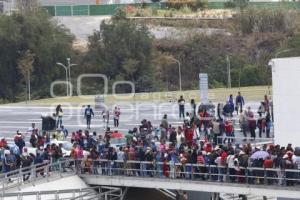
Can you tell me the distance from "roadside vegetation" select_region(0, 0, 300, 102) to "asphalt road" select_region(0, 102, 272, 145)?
758 inches

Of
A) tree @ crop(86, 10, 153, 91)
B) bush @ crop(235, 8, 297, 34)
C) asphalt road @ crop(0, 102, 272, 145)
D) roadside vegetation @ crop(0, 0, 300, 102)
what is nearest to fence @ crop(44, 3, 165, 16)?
roadside vegetation @ crop(0, 0, 300, 102)

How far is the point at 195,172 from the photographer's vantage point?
27406mm

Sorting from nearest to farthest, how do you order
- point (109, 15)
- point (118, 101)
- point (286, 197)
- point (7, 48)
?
1. point (286, 197)
2. point (118, 101)
3. point (7, 48)
4. point (109, 15)

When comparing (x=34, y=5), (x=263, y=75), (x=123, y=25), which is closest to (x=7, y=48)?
(x=123, y=25)

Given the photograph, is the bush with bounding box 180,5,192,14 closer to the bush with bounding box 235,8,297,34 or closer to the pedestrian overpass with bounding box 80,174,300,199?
the bush with bounding box 235,8,297,34

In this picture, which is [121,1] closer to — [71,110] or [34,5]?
[34,5]

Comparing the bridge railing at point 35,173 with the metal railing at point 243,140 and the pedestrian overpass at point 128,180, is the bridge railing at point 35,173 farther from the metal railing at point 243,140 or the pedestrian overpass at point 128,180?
the metal railing at point 243,140

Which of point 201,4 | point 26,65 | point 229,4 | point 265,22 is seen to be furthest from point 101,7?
point 26,65

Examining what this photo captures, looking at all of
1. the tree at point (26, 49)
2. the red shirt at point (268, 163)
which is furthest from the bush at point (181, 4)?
the red shirt at point (268, 163)

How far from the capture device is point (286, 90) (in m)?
29.4

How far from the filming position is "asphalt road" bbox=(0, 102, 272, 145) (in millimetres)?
41750

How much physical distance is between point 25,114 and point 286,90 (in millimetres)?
23677

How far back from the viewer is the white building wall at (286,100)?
2906cm

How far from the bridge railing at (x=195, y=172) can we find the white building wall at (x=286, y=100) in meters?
2.99
